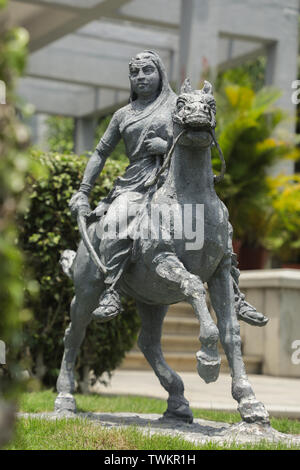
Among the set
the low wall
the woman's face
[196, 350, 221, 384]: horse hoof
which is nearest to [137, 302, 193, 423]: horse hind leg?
[196, 350, 221, 384]: horse hoof

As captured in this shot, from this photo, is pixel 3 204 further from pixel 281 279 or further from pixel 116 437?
pixel 281 279

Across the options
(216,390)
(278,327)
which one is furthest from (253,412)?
(278,327)

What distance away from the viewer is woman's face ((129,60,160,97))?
583 centimetres

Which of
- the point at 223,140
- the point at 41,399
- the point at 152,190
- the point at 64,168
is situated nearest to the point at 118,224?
the point at 152,190

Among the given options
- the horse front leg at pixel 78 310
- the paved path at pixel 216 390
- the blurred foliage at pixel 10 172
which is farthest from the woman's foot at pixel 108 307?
the blurred foliage at pixel 10 172

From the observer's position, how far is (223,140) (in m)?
13.8

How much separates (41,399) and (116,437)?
9.49 ft

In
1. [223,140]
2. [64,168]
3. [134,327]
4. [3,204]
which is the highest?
[223,140]

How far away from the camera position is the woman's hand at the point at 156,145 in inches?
223

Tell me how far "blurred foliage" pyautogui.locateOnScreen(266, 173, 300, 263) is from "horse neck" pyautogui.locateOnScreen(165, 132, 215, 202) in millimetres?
9123

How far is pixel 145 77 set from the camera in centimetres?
582

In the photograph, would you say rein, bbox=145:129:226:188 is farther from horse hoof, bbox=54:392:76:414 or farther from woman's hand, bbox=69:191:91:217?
horse hoof, bbox=54:392:76:414

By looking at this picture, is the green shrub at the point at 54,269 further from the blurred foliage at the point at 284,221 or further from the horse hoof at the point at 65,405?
the blurred foliage at the point at 284,221

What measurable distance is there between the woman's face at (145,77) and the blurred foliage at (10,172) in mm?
3387
